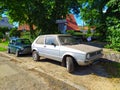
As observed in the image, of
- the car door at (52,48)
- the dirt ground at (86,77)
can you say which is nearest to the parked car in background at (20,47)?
the car door at (52,48)

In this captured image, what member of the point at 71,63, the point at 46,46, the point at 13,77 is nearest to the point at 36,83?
the point at 13,77

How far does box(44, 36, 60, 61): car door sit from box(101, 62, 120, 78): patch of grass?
8.77 feet

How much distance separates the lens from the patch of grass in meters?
7.13

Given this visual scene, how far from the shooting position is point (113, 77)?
677 centimetres

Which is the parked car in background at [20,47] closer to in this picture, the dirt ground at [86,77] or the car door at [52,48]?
the car door at [52,48]

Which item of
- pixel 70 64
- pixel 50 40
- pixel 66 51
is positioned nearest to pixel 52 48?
pixel 50 40

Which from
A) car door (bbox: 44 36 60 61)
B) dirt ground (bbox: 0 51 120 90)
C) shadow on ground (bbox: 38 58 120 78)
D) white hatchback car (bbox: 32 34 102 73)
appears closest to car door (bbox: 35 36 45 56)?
white hatchback car (bbox: 32 34 102 73)

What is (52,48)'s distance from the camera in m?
8.65

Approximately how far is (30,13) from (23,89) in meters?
11.1

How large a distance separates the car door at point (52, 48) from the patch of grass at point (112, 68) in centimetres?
267

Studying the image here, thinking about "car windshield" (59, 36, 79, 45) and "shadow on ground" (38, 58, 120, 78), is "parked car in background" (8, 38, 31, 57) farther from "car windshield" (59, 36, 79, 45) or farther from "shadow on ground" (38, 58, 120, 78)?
"shadow on ground" (38, 58, 120, 78)

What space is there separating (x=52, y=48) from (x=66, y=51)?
1.23m

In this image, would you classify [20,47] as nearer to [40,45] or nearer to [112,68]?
[40,45]

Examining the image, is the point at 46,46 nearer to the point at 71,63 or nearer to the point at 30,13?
the point at 71,63
